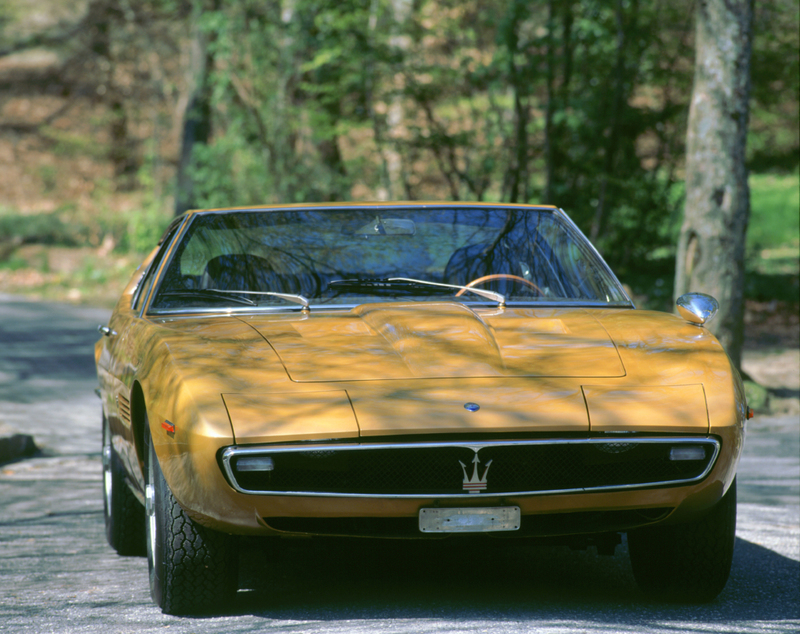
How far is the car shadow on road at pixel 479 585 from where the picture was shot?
378cm

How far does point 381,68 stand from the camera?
15.6m

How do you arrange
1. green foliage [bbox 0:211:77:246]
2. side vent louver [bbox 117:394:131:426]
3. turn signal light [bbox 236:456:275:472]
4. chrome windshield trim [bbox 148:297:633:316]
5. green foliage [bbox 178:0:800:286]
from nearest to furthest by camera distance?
turn signal light [bbox 236:456:275:472], side vent louver [bbox 117:394:131:426], chrome windshield trim [bbox 148:297:633:316], green foliage [bbox 178:0:800:286], green foliage [bbox 0:211:77:246]

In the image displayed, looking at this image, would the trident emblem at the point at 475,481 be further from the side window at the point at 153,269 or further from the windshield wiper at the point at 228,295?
the side window at the point at 153,269

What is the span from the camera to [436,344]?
3.91 metres

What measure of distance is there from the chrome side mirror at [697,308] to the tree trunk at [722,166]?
5.50 metres

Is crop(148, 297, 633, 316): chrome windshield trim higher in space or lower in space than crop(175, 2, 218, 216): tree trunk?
higher

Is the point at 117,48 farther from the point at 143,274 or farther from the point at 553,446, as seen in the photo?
the point at 553,446

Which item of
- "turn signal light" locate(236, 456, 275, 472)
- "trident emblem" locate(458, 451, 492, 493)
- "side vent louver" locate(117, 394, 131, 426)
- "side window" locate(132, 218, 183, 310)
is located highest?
"side window" locate(132, 218, 183, 310)

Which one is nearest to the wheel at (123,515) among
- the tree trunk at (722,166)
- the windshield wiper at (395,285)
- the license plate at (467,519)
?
the windshield wiper at (395,285)

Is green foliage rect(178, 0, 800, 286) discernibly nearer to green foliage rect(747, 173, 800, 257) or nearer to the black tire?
green foliage rect(747, 173, 800, 257)

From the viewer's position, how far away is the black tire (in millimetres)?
3922

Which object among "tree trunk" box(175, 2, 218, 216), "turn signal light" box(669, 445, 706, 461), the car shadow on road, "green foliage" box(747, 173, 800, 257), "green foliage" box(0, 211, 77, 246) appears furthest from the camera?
"green foliage" box(0, 211, 77, 246)

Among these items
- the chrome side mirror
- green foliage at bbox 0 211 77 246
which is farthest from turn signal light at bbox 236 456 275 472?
green foliage at bbox 0 211 77 246

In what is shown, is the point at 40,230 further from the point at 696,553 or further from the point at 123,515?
the point at 696,553
